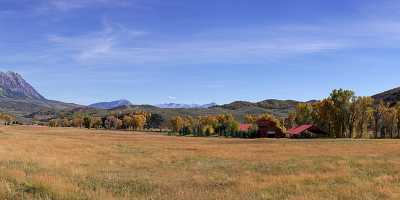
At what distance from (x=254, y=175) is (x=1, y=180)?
38.5ft

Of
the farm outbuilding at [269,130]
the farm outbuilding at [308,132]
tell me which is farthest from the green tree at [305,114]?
the farm outbuilding at [308,132]

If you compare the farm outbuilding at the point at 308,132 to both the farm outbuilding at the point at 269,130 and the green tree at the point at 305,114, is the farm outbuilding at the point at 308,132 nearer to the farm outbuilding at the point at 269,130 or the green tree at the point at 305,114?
the farm outbuilding at the point at 269,130

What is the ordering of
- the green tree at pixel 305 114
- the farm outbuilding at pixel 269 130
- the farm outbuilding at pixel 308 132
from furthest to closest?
1. the green tree at pixel 305 114
2. the farm outbuilding at pixel 269 130
3. the farm outbuilding at pixel 308 132

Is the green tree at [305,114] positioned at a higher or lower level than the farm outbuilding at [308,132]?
higher

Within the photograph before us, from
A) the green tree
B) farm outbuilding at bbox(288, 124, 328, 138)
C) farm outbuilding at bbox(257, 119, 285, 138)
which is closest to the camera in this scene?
farm outbuilding at bbox(288, 124, 328, 138)

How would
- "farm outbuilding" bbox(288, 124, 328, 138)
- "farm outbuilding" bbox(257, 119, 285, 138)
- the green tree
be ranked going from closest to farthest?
"farm outbuilding" bbox(288, 124, 328, 138)
"farm outbuilding" bbox(257, 119, 285, 138)
the green tree

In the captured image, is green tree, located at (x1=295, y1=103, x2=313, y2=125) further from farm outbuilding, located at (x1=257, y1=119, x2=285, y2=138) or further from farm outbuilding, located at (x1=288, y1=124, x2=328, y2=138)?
farm outbuilding, located at (x1=288, y1=124, x2=328, y2=138)

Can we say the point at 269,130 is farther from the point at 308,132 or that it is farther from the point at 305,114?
the point at 305,114

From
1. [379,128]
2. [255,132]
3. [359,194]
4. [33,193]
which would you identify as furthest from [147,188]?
[379,128]

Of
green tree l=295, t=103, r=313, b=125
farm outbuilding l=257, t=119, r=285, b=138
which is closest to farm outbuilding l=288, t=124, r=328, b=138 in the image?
farm outbuilding l=257, t=119, r=285, b=138

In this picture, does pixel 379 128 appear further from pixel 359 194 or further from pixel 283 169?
pixel 359 194

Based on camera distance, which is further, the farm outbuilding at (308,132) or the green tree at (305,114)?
the green tree at (305,114)

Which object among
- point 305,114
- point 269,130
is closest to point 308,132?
point 269,130

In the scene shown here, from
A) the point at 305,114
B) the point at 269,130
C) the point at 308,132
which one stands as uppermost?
the point at 305,114
